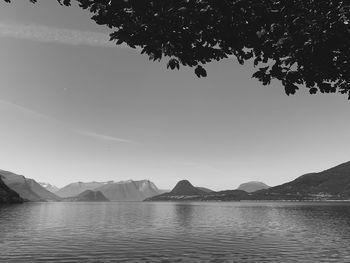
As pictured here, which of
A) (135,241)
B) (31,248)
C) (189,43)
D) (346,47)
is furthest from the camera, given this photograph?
(135,241)

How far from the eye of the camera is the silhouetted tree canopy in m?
10.5

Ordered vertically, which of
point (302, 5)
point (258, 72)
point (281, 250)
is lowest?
point (281, 250)

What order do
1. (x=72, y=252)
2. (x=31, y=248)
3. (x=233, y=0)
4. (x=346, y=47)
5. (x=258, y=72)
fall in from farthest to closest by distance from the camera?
(x=31, y=248) < (x=72, y=252) < (x=258, y=72) < (x=346, y=47) < (x=233, y=0)

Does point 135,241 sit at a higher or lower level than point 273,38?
lower

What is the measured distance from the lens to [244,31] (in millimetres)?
11344

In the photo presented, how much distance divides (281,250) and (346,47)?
3832 centimetres

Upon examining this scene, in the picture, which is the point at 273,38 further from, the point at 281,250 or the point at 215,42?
the point at 281,250

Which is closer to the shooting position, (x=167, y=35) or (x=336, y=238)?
(x=167, y=35)

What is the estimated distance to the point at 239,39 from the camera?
1163 cm

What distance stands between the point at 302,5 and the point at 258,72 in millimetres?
2835

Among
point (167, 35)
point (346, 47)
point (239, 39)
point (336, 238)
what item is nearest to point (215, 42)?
point (239, 39)

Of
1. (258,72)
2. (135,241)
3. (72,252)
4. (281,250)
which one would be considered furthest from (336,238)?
(258,72)

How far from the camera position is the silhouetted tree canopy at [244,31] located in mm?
10461

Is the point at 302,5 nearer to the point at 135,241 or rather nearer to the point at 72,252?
the point at 72,252
